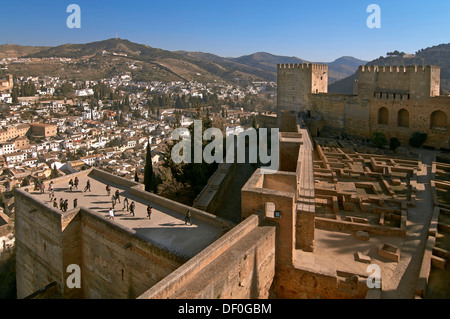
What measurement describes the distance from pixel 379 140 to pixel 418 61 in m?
48.5

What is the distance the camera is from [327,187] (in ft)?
43.7

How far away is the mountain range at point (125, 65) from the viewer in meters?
136

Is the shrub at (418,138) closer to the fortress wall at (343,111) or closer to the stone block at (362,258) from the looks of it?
the fortress wall at (343,111)

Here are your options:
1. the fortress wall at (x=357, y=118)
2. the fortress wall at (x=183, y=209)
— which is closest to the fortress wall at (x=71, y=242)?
the fortress wall at (x=183, y=209)

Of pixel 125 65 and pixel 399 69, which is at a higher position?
pixel 125 65

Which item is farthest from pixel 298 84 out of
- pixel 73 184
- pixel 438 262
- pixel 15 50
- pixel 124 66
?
pixel 15 50

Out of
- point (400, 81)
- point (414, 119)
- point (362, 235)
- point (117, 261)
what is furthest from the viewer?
point (400, 81)

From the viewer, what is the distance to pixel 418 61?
5984 centimetres

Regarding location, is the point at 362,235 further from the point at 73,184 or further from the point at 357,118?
the point at 357,118

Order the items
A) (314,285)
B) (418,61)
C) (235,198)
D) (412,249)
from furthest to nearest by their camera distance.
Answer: (418,61)
(235,198)
(412,249)
(314,285)

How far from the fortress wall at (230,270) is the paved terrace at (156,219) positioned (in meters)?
1.08

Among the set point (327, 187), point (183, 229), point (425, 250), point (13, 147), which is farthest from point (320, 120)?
point (13, 147)
